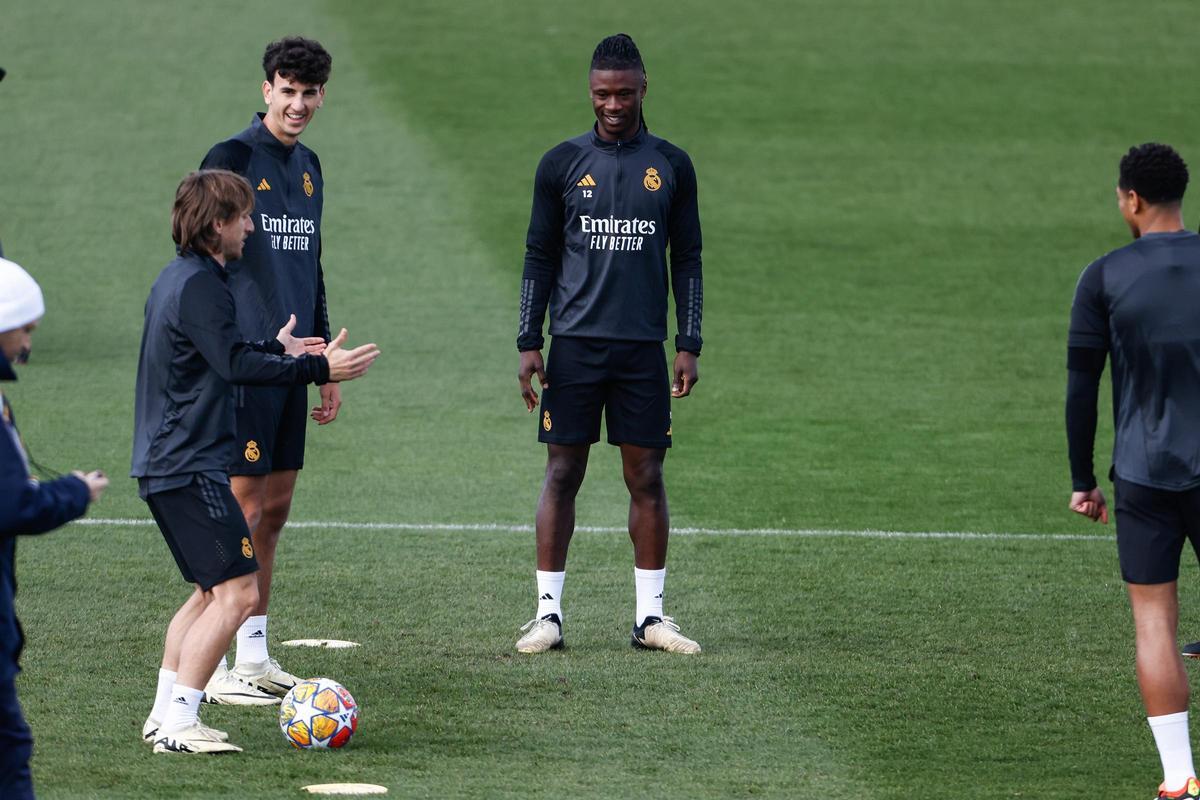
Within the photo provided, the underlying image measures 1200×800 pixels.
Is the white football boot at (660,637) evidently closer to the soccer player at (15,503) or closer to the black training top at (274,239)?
the black training top at (274,239)

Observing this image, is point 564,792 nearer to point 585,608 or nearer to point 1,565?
point 1,565

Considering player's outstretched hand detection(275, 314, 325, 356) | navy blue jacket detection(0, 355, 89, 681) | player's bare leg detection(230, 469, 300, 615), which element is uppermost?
player's outstretched hand detection(275, 314, 325, 356)

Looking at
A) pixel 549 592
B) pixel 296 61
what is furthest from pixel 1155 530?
pixel 296 61

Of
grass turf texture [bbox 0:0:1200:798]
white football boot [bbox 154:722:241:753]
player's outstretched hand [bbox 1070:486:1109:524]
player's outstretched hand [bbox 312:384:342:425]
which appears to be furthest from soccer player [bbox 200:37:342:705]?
player's outstretched hand [bbox 1070:486:1109:524]

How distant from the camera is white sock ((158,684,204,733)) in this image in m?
6.14

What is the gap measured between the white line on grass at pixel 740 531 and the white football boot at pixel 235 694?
337cm

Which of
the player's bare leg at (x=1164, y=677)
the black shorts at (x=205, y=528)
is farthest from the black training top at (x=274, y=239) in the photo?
the player's bare leg at (x=1164, y=677)

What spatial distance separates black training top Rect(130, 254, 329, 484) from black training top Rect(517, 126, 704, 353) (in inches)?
84.6

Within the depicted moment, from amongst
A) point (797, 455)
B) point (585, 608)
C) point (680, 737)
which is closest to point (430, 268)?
point (797, 455)

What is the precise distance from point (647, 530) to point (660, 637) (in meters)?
0.50

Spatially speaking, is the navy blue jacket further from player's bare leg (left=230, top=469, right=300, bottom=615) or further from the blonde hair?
player's bare leg (left=230, top=469, right=300, bottom=615)

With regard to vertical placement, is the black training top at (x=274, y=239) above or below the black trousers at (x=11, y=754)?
above

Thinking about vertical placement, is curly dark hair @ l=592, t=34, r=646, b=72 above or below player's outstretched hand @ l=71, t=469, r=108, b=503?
above

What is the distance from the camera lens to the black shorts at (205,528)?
6090mm
